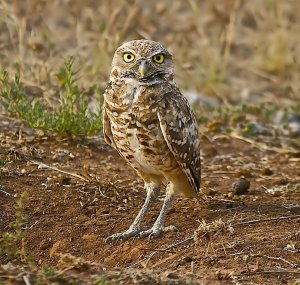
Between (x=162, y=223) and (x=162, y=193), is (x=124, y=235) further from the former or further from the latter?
(x=162, y=193)

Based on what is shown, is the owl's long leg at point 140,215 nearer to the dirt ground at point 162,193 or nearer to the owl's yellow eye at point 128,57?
the dirt ground at point 162,193

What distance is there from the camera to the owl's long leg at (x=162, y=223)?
623 cm

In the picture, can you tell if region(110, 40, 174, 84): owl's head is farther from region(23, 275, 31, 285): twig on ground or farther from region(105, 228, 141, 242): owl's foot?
region(23, 275, 31, 285): twig on ground

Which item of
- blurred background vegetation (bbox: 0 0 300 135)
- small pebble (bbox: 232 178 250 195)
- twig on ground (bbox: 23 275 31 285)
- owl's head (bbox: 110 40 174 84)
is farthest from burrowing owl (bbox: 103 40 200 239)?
blurred background vegetation (bbox: 0 0 300 135)

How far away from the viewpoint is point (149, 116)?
607cm

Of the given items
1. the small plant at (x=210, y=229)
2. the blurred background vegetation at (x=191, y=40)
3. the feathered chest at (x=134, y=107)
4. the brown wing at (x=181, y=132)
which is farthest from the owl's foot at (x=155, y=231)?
the blurred background vegetation at (x=191, y=40)

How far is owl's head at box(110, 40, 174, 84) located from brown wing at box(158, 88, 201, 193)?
171 mm

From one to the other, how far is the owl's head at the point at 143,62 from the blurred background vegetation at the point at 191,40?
266 centimetres

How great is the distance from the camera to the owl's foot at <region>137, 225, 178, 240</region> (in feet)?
20.4

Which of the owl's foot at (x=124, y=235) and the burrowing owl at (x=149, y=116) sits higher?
the burrowing owl at (x=149, y=116)

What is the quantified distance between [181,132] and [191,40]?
6860 millimetres

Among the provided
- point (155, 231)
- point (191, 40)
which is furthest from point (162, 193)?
point (191, 40)

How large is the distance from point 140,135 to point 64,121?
1562 mm

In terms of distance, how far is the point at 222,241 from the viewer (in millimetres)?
5902
